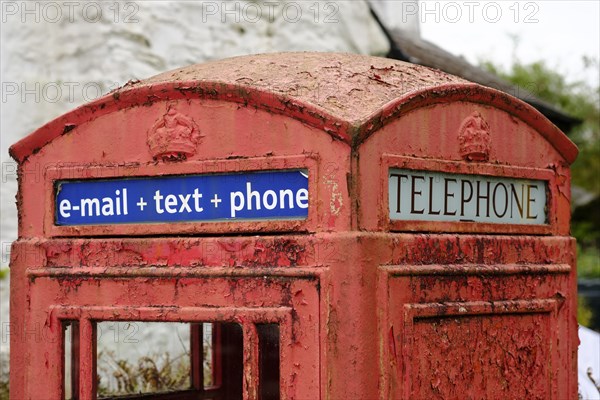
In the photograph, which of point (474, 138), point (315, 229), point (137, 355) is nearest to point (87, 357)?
point (315, 229)

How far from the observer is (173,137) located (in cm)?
215

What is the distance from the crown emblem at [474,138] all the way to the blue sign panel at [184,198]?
46 centimetres

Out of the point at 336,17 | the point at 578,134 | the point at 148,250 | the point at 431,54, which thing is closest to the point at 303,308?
the point at 148,250

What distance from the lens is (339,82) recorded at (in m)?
2.20

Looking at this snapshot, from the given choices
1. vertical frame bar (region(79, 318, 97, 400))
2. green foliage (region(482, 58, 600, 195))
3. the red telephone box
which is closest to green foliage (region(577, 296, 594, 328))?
the red telephone box

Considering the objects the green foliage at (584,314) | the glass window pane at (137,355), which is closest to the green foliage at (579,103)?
the green foliage at (584,314)

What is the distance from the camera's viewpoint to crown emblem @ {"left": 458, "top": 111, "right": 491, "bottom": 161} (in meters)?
2.24

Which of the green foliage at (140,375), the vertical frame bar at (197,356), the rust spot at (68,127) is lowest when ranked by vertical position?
the green foliage at (140,375)

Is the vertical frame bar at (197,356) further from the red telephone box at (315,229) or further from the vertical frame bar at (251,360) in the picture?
the vertical frame bar at (251,360)

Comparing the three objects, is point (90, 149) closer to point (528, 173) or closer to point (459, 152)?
point (459, 152)

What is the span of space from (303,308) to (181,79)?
66 cm

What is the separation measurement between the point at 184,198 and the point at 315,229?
0.35m

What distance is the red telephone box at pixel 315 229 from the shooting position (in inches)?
77.6

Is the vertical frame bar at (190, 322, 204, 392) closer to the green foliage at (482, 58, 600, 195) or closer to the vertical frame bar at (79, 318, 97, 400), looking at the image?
the vertical frame bar at (79, 318, 97, 400)
